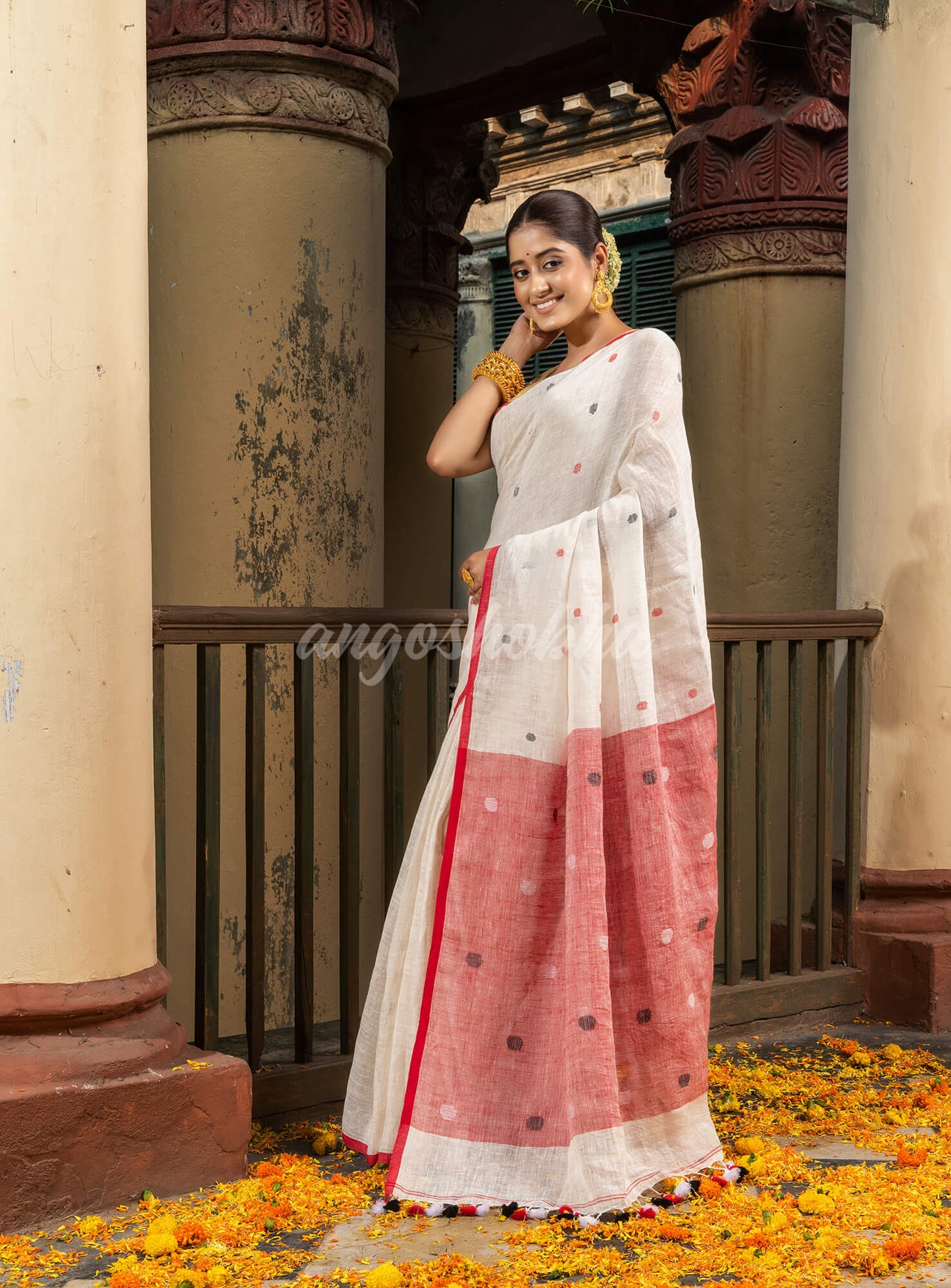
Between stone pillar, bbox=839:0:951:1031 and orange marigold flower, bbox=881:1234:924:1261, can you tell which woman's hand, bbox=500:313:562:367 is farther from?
orange marigold flower, bbox=881:1234:924:1261

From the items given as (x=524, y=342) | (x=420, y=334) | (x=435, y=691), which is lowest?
(x=435, y=691)

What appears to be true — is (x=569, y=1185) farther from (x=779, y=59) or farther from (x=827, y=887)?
(x=779, y=59)

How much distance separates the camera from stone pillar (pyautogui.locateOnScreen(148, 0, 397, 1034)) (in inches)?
165

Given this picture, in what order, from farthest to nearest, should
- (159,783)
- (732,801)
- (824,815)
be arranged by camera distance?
1. (824,815)
2. (732,801)
3. (159,783)

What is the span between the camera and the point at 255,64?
4188mm

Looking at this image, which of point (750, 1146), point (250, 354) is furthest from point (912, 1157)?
point (250, 354)

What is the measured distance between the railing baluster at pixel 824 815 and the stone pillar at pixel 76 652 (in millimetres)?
2133

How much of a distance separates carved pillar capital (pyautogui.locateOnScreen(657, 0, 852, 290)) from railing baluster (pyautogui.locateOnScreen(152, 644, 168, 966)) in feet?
10.9

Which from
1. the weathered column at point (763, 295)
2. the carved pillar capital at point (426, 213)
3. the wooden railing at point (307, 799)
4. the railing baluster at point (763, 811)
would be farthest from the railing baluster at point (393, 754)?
the carved pillar capital at point (426, 213)

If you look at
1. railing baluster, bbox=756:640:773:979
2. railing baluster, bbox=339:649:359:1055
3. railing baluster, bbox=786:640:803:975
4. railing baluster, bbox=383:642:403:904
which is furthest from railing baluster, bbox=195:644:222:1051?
railing baluster, bbox=786:640:803:975

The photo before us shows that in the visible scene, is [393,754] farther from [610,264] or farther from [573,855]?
[610,264]

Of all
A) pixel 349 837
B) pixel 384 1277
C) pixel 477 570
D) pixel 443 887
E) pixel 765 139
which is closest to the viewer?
pixel 384 1277

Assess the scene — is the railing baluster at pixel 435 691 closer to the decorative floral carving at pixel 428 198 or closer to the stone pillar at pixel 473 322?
the decorative floral carving at pixel 428 198

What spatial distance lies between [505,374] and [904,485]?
1634 mm
